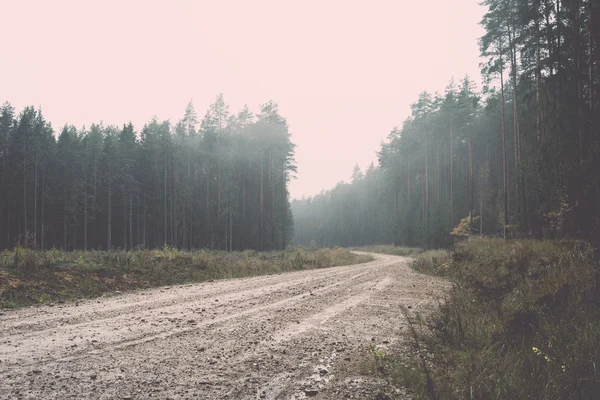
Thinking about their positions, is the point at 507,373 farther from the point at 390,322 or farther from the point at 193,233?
the point at 193,233

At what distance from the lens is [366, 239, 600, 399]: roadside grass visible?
2547 millimetres

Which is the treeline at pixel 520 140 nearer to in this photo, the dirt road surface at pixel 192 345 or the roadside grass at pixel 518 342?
the roadside grass at pixel 518 342

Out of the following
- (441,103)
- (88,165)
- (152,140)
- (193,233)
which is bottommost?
(193,233)

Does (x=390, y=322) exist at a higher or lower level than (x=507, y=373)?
lower

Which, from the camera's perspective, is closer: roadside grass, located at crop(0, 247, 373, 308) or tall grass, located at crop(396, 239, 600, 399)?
tall grass, located at crop(396, 239, 600, 399)

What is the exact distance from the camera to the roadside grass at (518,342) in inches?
100

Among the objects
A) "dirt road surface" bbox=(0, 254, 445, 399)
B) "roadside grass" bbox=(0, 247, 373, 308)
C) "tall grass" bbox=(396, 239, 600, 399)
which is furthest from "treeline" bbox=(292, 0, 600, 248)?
"roadside grass" bbox=(0, 247, 373, 308)

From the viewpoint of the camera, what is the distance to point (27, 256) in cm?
820

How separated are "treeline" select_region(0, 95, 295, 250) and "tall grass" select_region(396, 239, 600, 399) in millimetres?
32082

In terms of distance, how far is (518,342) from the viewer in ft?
12.0

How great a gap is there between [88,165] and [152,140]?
8318 mm

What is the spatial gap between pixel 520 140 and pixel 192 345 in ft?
84.9

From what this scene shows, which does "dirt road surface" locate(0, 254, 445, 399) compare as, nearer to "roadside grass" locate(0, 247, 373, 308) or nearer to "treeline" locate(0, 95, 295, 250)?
"roadside grass" locate(0, 247, 373, 308)

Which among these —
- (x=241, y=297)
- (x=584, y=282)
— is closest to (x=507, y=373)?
(x=584, y=282)
